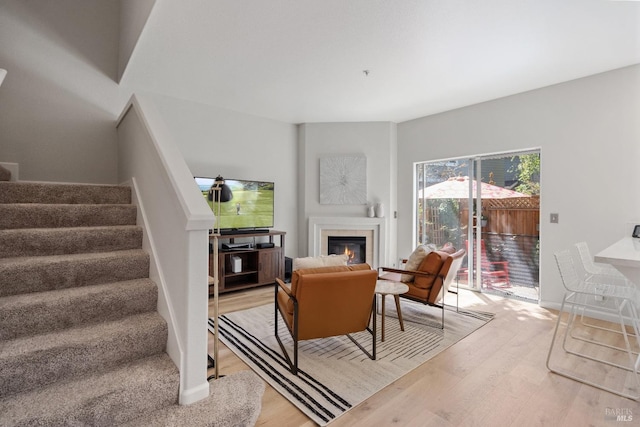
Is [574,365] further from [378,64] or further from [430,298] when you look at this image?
[378,64]

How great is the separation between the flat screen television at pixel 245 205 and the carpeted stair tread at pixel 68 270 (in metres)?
2.21

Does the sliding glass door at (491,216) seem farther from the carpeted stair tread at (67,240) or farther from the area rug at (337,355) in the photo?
the carpeted stair tread at (67,240)

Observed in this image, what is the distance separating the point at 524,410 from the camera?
186 centimetres

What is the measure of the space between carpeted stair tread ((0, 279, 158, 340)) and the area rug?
102cm

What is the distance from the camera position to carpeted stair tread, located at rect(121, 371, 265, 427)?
144 centimetres

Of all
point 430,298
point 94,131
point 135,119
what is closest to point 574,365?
point 430,298

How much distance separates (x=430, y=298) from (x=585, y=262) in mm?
1431

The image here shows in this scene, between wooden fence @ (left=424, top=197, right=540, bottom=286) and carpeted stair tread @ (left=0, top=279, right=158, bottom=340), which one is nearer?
carpeted stair tread @ (left=0, top=279, right=158, bottom=340)

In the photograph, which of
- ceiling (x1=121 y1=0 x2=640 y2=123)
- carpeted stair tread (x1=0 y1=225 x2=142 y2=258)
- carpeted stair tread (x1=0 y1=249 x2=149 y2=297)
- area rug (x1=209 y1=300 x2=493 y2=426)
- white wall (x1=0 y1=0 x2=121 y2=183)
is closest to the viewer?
carpeted stair tread (x1=0 y1=249 x2=149 y2=297)

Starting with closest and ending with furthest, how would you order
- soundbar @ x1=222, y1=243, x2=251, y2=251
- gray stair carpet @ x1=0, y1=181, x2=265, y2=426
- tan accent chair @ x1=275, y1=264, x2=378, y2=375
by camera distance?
gray stair carpet @ x1=0, y1=181, x2=265, y2=426 < tan accent chair @ x1=275, y1=264, x2=378, y2=375 < soundbar @ x1=222, y1=243, x2=251, y2=251

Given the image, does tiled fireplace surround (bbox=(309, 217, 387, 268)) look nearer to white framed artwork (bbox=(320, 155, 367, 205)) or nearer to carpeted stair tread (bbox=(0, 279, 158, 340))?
white framed artwork (bbox=(320, 155, 367, 205))

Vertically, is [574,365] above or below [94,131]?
below

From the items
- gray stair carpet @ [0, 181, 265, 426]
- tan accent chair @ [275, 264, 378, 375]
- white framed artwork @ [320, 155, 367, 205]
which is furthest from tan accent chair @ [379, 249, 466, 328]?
white framed artwork @ [320, 155, 367, 205]

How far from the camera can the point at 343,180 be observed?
5297 mm
